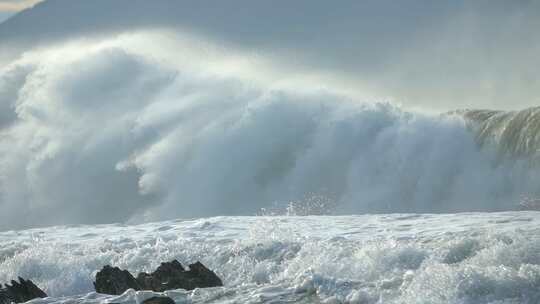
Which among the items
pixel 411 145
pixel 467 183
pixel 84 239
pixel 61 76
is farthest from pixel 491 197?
pixel 61 76

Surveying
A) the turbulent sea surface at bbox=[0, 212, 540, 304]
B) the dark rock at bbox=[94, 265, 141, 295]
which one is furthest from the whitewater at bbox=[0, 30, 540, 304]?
the dark rock at bbox=[94, 265, 141, 295]

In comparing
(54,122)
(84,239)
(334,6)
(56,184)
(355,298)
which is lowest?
(355,298)

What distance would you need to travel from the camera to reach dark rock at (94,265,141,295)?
12.2 m

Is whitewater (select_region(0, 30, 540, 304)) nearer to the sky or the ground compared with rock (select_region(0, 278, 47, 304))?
nearer to the sky

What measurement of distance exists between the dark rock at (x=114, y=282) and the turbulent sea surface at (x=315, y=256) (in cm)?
32

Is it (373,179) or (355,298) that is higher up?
(373,179)

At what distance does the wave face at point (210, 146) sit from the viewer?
22688 millimetres

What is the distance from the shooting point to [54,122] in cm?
3053

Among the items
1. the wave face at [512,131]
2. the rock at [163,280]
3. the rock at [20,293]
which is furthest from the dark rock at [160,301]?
the wave face at [512,131]

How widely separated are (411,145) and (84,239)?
8.93 meters

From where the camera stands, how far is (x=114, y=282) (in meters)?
12.3

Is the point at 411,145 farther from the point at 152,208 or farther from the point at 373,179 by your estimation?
the point at 152,208

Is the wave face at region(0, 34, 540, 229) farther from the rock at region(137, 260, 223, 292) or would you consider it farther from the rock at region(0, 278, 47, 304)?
the rock at region(0, 278, 47, 304)

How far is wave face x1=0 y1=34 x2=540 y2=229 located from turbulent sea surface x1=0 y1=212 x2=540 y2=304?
5014 millimetres
